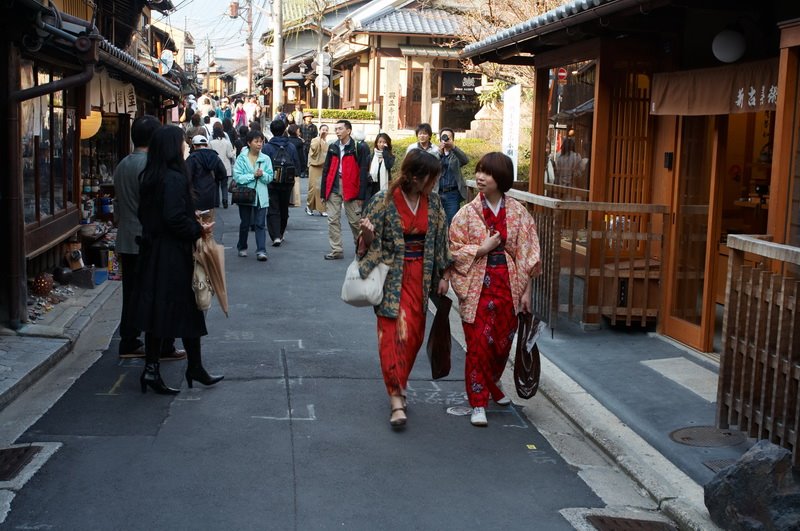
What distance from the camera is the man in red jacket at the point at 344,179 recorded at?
14695mm

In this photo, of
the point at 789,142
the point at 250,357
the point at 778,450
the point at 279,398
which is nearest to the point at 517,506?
the point at 778,450

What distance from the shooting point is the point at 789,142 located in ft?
21.6

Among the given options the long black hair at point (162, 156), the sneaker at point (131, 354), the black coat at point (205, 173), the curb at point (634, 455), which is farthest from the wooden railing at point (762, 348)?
the black coat at point (205, 173)

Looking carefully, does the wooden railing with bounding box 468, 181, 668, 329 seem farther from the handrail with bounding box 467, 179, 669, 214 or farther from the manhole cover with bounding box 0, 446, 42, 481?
the manhole cover with bounding box 0, 446, 42, 481

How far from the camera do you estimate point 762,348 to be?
5801mm

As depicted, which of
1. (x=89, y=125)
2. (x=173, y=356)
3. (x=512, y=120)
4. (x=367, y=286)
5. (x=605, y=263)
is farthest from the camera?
(x=89, y=125)

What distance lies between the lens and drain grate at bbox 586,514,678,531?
5109 millimetres

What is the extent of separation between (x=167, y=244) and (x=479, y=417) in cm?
266

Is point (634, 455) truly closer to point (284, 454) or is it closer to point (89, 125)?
point (284, 454)

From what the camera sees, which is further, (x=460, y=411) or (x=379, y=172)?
(x=379, y=172)

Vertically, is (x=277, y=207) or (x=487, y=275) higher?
(x=487, y=275)

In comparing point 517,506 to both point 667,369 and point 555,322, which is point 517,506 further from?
point 555,322

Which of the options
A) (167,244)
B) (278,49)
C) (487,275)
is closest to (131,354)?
(167,244)

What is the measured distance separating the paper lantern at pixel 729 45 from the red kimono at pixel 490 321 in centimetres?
268
